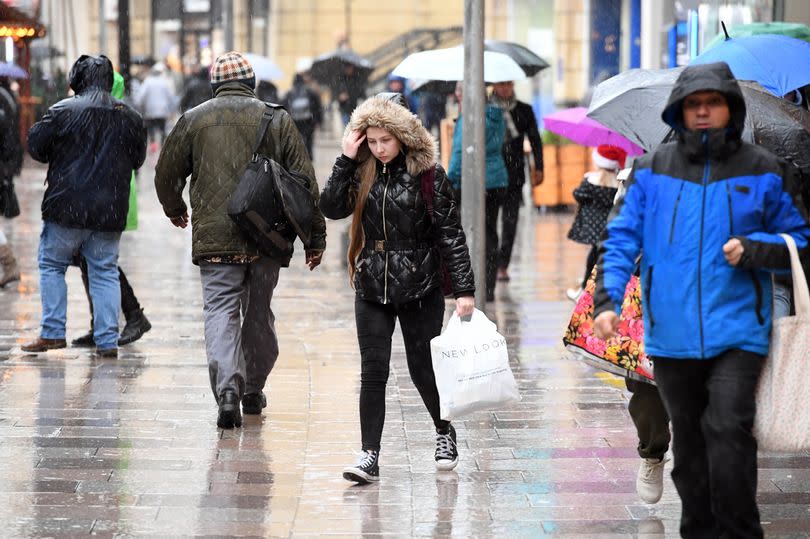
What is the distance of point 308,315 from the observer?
11.4 m

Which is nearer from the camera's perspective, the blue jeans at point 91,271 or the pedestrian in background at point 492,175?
the blue jeans at point 91,271

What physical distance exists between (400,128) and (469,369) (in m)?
0.97

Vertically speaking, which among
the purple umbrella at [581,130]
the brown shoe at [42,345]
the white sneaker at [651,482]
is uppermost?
the purple umbrella at [581,130]

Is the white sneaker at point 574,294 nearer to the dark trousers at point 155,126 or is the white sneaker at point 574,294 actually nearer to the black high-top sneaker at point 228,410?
the black high-top sneaker at point 228,410

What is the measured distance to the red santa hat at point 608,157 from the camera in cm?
1157

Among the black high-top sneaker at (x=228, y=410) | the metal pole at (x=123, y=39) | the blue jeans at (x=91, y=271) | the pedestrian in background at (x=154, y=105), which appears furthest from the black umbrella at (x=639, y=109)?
the pedestrian in background at (x=154, y=105)

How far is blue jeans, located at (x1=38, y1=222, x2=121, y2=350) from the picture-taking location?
9.38 meters

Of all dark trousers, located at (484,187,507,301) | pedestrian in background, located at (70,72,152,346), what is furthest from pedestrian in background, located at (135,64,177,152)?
pedestrian in background, located at (70,72,152,346)

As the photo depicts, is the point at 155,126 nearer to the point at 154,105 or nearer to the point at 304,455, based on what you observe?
the point at 154,105

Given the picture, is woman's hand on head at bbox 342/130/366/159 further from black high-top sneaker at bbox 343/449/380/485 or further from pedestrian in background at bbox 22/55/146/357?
pedestrian in background at bbox 22/55/146/357

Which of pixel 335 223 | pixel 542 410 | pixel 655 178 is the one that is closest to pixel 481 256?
pixel 542 410

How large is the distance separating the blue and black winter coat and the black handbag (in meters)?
2.53

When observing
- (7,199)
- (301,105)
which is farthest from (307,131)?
(7,199)

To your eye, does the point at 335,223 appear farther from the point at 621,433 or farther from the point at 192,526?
the point at 192,526
